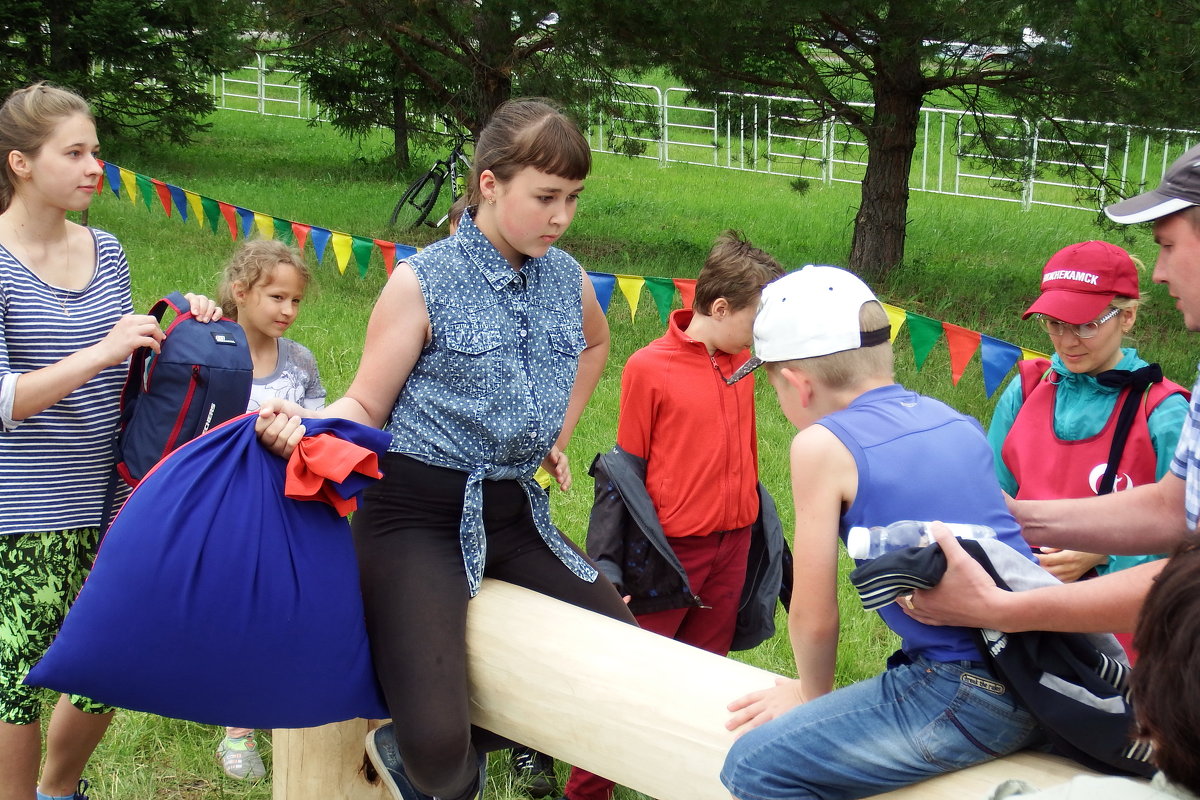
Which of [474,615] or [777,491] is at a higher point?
[474,615]

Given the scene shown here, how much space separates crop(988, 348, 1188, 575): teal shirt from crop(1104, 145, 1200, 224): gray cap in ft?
3.15

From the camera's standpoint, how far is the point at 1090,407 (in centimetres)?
306

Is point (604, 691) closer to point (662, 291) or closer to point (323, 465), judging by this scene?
point (323, 465)

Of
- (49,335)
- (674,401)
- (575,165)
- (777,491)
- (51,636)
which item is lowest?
(777,491)

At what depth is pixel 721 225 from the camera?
1439 centimetres

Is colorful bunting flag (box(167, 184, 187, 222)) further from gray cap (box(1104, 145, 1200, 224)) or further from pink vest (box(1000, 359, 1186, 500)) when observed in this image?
gray cap (box(1104, 145, 1200, 224))

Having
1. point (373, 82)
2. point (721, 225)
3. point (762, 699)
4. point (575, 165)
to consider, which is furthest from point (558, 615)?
point (373, 82)

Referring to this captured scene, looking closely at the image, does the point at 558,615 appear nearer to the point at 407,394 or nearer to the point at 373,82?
the point at 407,394

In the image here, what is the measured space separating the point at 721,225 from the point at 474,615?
12303 mm

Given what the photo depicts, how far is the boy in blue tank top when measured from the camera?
6.08ft

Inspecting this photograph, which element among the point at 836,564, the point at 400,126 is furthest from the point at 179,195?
the point at 400,126

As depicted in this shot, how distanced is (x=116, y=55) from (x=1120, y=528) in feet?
59.8

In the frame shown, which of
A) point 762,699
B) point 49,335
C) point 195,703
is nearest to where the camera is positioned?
point 762,699

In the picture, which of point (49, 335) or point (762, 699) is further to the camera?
point (49, 335)
